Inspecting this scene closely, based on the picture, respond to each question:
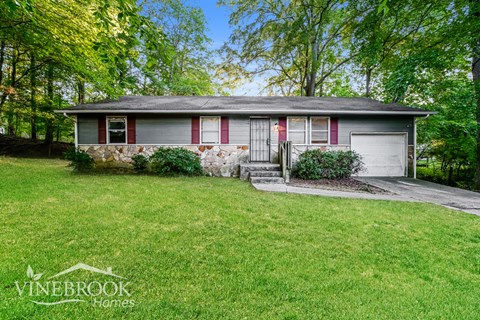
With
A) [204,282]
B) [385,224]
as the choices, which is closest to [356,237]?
[385,224]

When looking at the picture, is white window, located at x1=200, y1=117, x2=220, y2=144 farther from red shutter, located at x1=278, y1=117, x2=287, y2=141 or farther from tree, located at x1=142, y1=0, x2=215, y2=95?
tree, located at x1=142, y1=0, x2=215, y2=95

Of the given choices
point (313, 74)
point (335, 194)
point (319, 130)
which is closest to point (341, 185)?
point (335, 194)

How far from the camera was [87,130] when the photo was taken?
9000 millimetres

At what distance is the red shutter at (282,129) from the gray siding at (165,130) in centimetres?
365

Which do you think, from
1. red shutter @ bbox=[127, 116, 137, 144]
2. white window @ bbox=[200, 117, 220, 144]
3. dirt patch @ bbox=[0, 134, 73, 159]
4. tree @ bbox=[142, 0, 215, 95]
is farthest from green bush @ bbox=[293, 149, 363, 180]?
dirt patch @ bbox=[0, 134, 73, 159]

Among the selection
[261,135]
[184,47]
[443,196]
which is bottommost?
[443,196]

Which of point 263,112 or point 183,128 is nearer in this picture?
point 263,112

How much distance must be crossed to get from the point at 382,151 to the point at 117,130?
11.0 meters

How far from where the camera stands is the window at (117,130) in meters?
9.09

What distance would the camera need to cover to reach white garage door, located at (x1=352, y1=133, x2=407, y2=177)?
9.34 metres

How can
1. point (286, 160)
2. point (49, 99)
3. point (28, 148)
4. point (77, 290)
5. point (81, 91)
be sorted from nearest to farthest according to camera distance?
1. point (77, 290)
2. point (286, 160)
3. point (49, 99)
4. point (28, 148)
5. point (81, 91)

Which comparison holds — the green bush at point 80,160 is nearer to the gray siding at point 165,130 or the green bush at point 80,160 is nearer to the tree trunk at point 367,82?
the gray siding at point 165,130

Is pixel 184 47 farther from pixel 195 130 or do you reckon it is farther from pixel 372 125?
pixel 372 125

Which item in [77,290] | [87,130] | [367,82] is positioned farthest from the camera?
[367,82]
